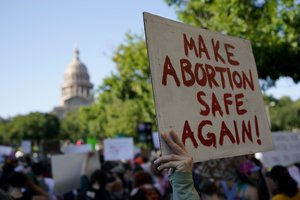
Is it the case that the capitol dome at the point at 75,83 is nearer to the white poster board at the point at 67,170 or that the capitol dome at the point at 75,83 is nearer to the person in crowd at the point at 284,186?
the white poster board at the point at 67,170

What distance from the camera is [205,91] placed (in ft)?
7.87

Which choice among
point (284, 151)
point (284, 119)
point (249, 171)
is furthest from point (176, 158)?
point (284, 119)

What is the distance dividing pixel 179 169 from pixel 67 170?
486 cm

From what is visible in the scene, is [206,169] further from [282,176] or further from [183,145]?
[183,145]

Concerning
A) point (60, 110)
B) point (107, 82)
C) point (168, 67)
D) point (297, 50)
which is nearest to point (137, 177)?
point (168, 67)

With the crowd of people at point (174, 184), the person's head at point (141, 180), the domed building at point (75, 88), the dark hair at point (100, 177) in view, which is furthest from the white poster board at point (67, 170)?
Result: the domed building at point (75, 88)

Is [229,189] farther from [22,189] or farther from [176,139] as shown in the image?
[176,139]

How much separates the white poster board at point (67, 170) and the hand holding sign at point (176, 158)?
15.3ft

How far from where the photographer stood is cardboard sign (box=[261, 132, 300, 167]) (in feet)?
21.0

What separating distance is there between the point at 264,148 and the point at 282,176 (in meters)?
1.46

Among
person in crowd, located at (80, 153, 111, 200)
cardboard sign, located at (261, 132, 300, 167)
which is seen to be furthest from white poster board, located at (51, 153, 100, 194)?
cardboard sign, located at (261, 132, 300, 167)

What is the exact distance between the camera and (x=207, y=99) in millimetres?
2383

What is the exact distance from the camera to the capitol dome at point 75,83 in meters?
121

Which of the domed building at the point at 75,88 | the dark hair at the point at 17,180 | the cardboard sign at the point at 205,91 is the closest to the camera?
the cardboard sign at the point at 205,91
